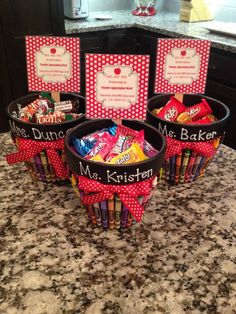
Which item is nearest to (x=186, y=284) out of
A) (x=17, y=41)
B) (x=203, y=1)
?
(x=17, y=41)

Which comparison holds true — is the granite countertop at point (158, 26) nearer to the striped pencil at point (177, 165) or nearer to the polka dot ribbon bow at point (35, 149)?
the striped pencil at point (177, 165)

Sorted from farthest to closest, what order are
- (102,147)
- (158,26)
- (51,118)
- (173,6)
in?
(173,6)
(158,26)
(51,118)
(102,147)

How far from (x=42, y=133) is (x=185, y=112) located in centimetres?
39

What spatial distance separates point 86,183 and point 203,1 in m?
2.50

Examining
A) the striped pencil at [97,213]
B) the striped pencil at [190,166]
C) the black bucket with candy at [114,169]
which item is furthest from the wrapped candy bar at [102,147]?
the striped pencil at [190,166]

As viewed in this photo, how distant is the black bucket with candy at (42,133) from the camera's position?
31.4 inches

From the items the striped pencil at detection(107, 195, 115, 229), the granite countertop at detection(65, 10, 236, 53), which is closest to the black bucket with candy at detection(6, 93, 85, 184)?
the striped pencil at detection(107, 195, 115, 229)

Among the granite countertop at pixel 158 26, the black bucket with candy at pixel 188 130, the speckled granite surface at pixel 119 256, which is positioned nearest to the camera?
the speckled granite surface at pixel 119 256

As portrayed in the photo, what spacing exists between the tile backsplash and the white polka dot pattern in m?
2.07

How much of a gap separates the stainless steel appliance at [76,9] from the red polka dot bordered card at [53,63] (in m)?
1.87

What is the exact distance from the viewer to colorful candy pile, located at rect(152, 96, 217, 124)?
894 mm

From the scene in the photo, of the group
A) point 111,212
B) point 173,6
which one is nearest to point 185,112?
point 111,212

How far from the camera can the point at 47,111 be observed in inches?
35.6

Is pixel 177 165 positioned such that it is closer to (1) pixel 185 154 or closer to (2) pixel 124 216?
(1) pixel 185 154
